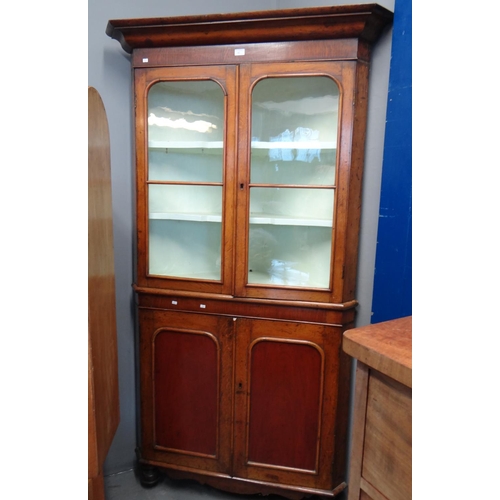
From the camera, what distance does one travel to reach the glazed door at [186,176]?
62.9 inches

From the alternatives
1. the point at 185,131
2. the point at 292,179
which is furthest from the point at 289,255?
the point at 185,131

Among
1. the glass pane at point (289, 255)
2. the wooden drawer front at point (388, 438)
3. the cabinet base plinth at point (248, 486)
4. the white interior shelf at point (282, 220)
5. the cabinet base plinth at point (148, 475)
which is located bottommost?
the cabinet base plinth at point (148, 475)

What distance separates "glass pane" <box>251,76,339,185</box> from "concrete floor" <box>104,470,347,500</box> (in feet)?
4.96

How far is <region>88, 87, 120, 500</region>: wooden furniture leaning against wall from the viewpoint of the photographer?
1.09 meters

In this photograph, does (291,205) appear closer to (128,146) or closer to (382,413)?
(128,146)

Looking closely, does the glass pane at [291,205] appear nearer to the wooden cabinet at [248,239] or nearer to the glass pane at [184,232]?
the wooden cabinet at [248,239]

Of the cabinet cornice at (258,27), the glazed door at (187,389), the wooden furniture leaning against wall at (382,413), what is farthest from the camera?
the glazed door at (187,389)

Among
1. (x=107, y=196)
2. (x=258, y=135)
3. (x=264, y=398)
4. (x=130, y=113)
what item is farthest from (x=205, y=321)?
(x=130, y=113)

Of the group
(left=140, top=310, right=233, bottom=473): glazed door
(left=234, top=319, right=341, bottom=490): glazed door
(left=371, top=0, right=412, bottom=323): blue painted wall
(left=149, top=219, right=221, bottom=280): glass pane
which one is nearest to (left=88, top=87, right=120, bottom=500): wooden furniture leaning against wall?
(left=140, top=310, right=233, bottom=473): glazed door

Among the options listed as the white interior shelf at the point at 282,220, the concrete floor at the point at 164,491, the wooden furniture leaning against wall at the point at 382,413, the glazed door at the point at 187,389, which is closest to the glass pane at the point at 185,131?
the white interior shelf at the point at 282,220

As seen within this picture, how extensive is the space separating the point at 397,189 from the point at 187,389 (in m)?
1.24

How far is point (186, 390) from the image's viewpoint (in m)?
1.75

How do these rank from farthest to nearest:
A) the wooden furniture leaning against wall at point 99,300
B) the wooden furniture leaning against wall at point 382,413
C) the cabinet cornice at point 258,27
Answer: the cabinet cornice at point 258,27 → the wooden furniture leaning against wall at point 99,300 → the wooden furniture leaning against wall at point 382,413
